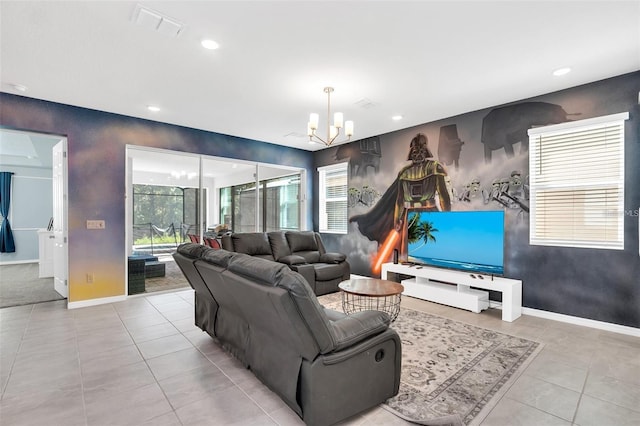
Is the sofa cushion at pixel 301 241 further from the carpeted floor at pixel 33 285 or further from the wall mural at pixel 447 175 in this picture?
the carpeted floor at pixel 33 285

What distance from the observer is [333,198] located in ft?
22.3

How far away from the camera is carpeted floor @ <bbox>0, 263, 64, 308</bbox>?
445 centimetres

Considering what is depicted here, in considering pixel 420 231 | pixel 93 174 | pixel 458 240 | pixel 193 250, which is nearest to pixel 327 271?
pixel 420 231

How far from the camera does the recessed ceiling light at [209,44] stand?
2633mm

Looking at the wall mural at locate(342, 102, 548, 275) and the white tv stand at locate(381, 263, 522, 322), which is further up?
the wall mural at locate(342, 102, 548, 275)

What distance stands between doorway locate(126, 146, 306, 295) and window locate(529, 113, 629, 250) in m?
4.52

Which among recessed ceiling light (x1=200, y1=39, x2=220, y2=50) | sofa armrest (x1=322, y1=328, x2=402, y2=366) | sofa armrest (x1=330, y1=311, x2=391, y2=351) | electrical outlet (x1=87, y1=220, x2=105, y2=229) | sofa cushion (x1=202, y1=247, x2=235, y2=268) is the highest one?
recessed ceiling light (x1=200, y1=39, x2=220, y2=50)

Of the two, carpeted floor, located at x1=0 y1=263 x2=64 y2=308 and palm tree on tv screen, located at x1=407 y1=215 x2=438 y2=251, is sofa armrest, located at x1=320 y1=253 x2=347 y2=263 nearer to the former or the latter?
palm tree on tv screen, located at x1=407 y1=215 x2=438 y2=251

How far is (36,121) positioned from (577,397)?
639 centimetres

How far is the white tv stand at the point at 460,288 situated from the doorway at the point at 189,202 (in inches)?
120

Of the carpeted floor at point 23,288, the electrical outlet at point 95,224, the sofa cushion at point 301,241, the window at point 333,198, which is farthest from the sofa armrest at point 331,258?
the carpeted floor at point 23,288

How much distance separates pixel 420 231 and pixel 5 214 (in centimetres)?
979

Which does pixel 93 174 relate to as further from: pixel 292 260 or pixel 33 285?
pixel 292 260

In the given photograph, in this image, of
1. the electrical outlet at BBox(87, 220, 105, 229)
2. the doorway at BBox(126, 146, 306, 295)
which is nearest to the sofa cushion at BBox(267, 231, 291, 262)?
the doorway at BBox(126, 146, 306, 295)
